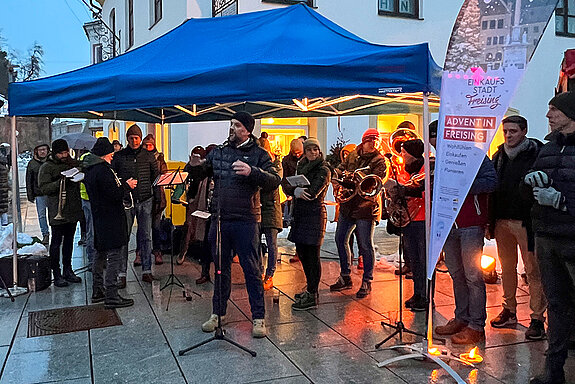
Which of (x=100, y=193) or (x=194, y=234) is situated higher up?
(x=100, y=193)

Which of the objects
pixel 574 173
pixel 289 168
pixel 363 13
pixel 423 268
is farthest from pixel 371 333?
pixel 363 13

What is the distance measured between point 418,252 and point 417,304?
0.55 meters

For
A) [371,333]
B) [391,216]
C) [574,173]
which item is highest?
[574,173]

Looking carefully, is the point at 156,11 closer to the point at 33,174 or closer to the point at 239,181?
the point at 33,174

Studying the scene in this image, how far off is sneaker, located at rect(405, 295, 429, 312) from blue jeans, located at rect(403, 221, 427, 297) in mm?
43

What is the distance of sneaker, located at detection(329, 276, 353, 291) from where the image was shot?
624 cm

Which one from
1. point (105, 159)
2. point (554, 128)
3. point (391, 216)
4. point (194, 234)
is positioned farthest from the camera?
point (194, 234)

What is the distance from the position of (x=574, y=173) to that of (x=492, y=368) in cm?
164

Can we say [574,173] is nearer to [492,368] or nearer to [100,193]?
[492,368]

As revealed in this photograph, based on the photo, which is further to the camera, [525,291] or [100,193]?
[525,291]

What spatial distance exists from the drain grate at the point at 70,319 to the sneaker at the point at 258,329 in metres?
1.44

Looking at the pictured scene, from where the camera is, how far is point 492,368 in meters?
4.02

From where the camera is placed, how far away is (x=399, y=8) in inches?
511

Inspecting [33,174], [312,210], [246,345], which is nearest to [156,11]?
[33,174]
